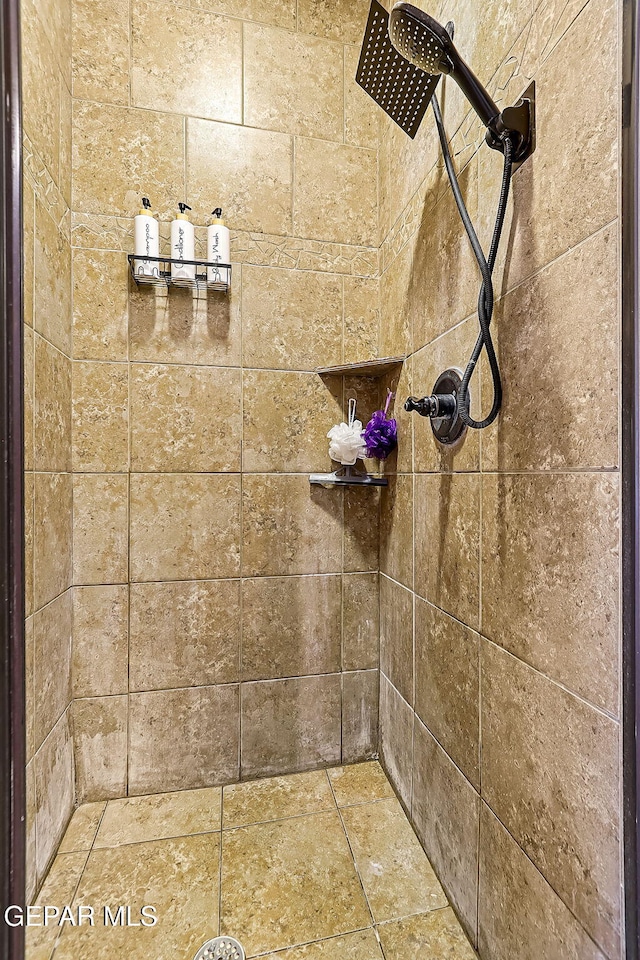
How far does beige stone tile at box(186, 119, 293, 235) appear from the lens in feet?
4.22

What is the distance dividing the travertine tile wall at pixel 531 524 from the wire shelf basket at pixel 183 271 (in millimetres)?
602

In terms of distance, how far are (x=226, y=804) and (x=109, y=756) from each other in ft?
1.27

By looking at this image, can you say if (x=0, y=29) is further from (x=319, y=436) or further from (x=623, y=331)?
(x=319, y=436)

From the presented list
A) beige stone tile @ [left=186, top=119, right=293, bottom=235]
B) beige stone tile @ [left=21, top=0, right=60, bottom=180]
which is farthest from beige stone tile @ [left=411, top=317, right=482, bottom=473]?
beige stone tile @ [left=21, top=0, right=60, bottom=180]

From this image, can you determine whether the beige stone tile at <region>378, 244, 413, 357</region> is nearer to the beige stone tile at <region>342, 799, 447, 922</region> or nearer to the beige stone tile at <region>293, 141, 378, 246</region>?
the beige stone tile at <region>293, 141, 378, 246</region>

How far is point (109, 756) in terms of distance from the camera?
1257mm

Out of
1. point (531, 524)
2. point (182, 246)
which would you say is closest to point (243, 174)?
point (182, 246)

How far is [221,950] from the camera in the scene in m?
0.85

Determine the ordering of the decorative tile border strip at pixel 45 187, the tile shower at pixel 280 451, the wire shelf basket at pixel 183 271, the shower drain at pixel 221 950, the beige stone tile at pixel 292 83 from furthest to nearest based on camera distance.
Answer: the beige stone tile at pixel 292 83 < the wire shelf basket at pixel 183 271 < the decorative tile border strip at pixel 45 187 < the shower drain at pixel 221 950 < the tile shower at pixel 280 451

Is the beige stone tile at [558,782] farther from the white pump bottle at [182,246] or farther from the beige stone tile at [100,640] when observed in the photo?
the white pump bottle at [182,246]

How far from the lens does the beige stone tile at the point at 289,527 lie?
1355 mm

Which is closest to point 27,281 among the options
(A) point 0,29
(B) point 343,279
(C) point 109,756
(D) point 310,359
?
(A) point 0,29

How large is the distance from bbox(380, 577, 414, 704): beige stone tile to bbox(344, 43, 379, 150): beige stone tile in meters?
1.51

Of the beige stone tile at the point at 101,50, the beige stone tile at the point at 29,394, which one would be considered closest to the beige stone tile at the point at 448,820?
the beige stone tile at the point at 29,394
